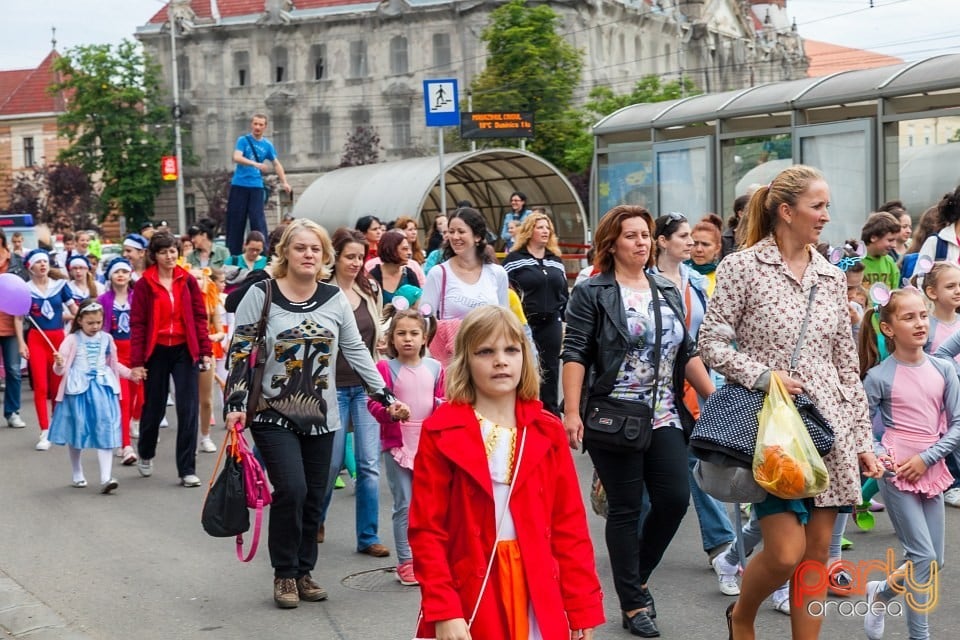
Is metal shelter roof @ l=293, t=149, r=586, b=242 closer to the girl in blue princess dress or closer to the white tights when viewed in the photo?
the girl in blue princess dress

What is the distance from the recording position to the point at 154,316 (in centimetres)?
1060

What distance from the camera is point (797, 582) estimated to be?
501 centimetres

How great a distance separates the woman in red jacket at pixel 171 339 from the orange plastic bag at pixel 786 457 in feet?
21.8

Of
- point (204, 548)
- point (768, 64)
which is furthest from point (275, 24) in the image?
point (204, 548)

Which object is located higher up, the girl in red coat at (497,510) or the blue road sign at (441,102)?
the blue road sign at (441,102)

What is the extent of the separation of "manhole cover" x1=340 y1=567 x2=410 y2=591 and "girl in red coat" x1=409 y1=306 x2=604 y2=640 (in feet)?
10.5

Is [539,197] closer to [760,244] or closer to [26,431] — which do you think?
[26,431]

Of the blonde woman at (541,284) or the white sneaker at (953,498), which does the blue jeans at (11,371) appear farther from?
the white sneaker at (953,498)

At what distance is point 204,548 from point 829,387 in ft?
15.8

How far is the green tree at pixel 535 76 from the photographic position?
208ft

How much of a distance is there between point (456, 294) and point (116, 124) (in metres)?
76.8

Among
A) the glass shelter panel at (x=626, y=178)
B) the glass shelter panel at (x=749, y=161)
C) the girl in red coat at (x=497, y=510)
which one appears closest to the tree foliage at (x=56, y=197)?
the glass shelter panel at (x=626, y=178)

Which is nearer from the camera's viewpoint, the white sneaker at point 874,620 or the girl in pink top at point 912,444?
the girl in pink top at point 912,444

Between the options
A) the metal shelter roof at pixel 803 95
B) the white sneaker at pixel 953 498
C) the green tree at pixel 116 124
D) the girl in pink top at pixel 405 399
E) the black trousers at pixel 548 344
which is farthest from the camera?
the green tree at pixel 116 124
